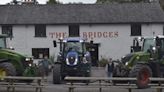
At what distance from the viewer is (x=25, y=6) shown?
192 feet

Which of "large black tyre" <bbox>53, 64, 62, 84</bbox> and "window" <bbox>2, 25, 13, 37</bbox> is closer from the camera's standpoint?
"large black tyre" <bbox>53, 64, 62, 84</bbox>

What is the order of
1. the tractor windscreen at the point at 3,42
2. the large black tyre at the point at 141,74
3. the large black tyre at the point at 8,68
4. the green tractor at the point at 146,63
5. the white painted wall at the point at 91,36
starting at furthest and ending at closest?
the white painted wall at the point at 91,36 < the tractor windscreen at the point at 3,42 < the large black tyre at the point at 8,68 < the green tractor at the point at 146,63 < the large black tyre at the point at 141,74

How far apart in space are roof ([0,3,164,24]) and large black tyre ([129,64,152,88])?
29811 mm

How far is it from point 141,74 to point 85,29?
101 feet

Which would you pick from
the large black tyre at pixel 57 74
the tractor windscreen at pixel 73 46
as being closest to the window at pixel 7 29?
the tractor windscreen at pixel 73 46

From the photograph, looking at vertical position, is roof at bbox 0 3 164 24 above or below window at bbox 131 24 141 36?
above

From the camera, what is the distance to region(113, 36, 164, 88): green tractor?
81.3ft

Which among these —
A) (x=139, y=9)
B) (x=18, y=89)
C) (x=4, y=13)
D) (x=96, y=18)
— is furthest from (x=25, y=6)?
(x=18, y=89)

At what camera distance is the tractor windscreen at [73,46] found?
29.4 meters

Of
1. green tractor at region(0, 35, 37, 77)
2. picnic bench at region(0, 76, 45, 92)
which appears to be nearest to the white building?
green tractor at region(0, 35, 37, 77)

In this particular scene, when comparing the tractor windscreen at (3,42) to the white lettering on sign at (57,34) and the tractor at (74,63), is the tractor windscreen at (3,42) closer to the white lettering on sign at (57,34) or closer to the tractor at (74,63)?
the tractor at (74,63)

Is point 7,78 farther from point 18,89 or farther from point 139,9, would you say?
point 139,9

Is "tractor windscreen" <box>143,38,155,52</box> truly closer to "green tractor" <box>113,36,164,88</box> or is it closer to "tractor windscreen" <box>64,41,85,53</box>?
"green tractor" <box>113,36,164,88</box>

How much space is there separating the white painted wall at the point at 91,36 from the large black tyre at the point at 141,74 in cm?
2969
